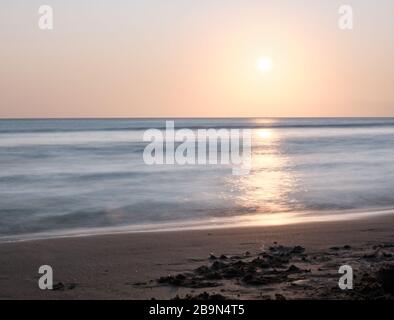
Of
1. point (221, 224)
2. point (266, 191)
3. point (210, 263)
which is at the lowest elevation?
point (210, 263)

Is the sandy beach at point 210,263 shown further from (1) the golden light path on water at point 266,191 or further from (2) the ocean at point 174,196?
(1) the golden light path on water at point 266,191

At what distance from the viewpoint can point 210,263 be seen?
753cm

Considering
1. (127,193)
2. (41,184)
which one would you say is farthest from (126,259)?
(41,184)

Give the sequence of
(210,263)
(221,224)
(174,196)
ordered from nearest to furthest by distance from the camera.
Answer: (210,263), (221,224), (174,196)

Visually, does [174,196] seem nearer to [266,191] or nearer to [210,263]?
[266,191]

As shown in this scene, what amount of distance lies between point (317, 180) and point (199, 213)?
7.65 m

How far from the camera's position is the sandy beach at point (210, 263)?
6215 millimetres

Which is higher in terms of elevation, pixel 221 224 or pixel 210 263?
pixel 221 224

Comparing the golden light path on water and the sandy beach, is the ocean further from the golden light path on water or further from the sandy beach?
the sandy beach

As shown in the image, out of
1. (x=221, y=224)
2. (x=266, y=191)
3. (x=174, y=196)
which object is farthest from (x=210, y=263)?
(x=266, y=191)
